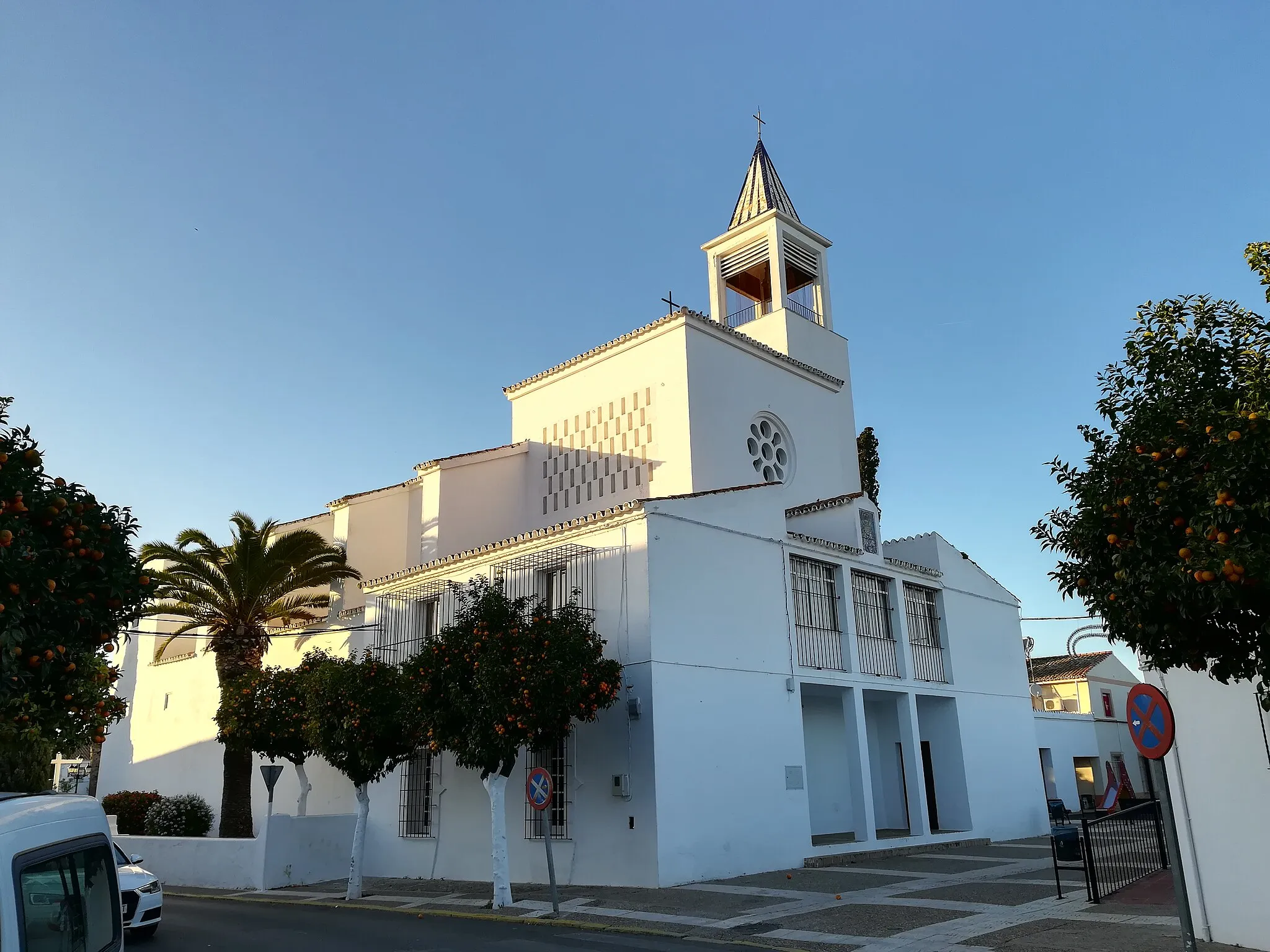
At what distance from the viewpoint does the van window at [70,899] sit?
4754 mm

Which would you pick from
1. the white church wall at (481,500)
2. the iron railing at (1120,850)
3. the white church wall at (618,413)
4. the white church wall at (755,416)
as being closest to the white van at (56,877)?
the iron railing at (1120,850)

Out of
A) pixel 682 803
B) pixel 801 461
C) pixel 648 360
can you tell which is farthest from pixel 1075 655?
pixel 682 803

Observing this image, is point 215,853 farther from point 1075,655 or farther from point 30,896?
point 1075,655

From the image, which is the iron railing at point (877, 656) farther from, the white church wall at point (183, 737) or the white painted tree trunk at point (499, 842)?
the white church wall at point (183, 737)

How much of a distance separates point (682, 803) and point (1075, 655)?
33.0 m

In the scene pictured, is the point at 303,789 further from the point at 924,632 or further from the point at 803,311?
the point at 803,311

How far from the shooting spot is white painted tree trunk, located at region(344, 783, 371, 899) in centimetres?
1741

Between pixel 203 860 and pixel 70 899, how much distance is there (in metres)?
16.5

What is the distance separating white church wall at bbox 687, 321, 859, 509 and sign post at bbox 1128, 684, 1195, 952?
1283cm

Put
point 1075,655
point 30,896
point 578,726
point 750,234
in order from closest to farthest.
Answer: point 30,896 < point 578,726 < point 750,234 < point 1075,655

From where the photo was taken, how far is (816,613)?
69.0ft

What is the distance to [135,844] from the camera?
2131cm

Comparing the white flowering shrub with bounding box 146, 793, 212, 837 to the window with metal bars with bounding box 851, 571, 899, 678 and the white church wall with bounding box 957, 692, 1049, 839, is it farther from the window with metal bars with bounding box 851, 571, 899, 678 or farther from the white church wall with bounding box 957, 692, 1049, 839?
the white church wall with bounding box 957, 692, 1049, 839

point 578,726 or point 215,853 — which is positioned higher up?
point 578,726
